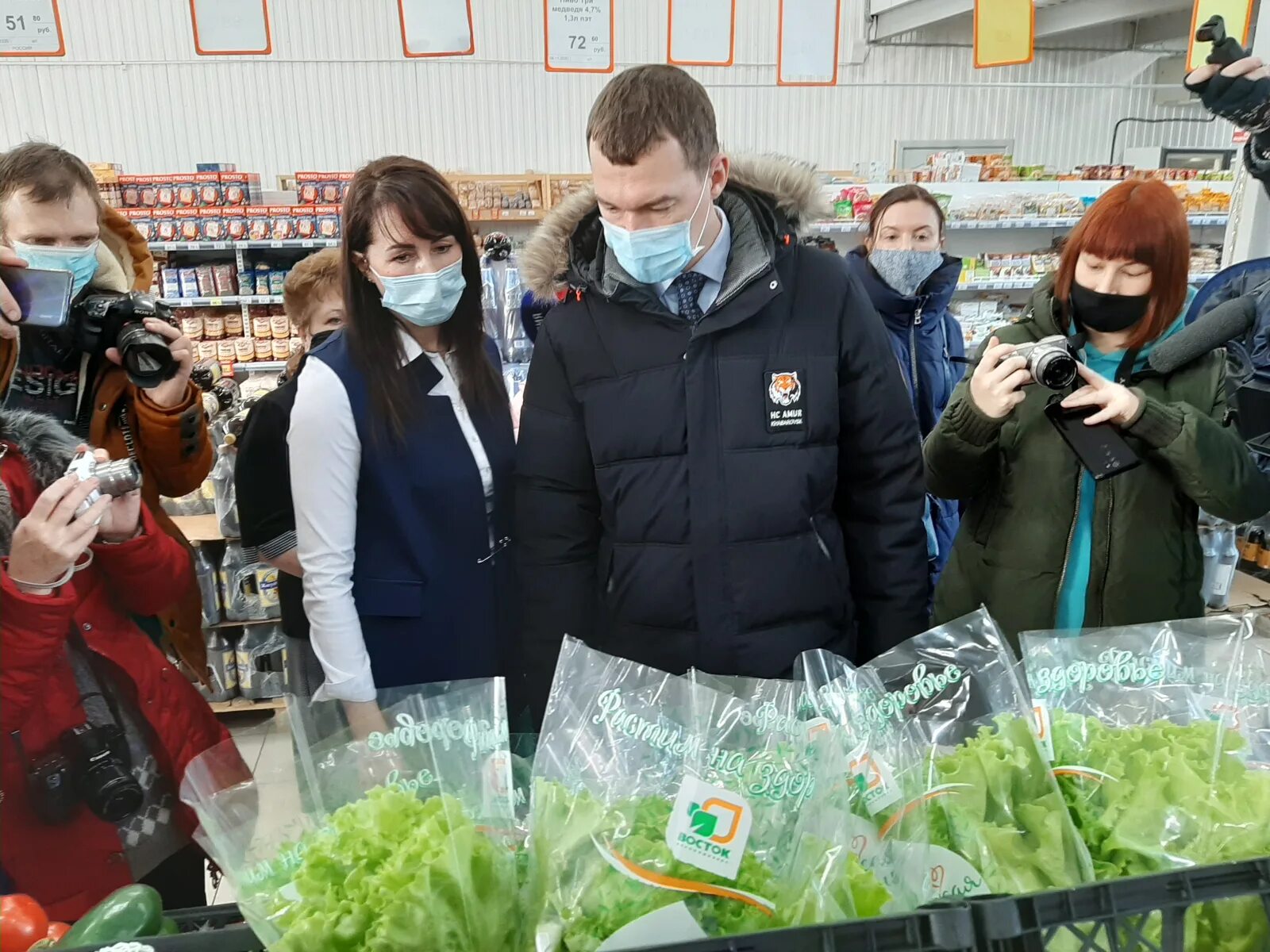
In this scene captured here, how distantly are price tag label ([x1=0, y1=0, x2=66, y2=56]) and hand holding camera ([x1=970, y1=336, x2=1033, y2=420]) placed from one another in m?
2.94

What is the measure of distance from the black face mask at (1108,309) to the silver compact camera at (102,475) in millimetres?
1650

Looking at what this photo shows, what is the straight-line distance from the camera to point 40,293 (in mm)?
1372

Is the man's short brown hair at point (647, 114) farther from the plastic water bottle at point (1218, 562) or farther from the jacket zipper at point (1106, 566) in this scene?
the plastic water bottle at point (1218, 562)

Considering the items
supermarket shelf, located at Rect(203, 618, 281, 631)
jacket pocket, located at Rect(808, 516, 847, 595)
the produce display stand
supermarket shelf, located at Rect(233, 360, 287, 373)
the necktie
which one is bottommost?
supermarket shelf, located at Rect(203, 618, 281, 631)

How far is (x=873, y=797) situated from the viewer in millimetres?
782

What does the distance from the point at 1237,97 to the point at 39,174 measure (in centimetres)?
229

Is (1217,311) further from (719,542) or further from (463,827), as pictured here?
(463,827)

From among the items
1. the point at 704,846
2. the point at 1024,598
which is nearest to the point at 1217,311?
the point at 1024,598

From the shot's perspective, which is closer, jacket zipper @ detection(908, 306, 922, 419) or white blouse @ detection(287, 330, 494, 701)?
white blouse @ detection(287, 330, 494, 701)

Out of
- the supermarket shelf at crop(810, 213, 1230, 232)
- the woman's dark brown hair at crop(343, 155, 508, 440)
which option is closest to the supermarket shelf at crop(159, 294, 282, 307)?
the supermarket shelf at crop(810, 213, 1230, 232)

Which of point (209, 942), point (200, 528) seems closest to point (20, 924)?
point (209, 942)

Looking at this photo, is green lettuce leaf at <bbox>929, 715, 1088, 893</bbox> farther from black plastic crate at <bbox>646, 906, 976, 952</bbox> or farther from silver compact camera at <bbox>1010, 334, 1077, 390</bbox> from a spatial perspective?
silver compact camera at <bbox>1010, 334, 1077, 390</bbox>

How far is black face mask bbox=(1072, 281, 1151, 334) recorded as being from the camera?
5.28ft

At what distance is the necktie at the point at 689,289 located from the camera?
150 cm
